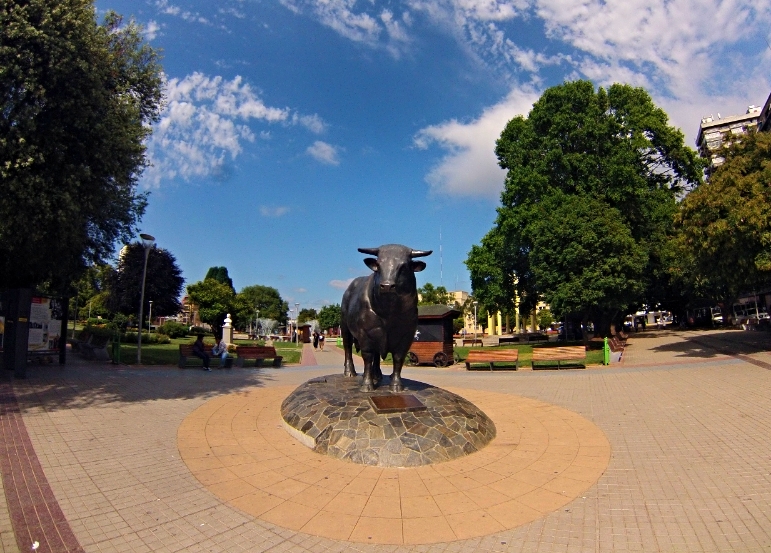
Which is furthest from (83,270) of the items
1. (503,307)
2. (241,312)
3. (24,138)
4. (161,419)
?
(241,312)

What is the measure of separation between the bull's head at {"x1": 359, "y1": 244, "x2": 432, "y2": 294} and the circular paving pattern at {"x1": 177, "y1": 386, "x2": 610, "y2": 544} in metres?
2.55

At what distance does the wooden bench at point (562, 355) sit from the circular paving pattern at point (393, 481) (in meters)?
10.6

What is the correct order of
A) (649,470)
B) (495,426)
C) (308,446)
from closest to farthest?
(649,470) → (308,446) → (495,426)

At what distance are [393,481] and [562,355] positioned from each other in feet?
47.9

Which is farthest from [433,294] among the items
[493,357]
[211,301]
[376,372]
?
[376,372]

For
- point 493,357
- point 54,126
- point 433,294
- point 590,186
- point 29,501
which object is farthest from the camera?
point 433,294

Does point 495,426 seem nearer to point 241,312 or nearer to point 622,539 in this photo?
point 622,539

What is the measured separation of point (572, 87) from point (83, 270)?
29144mm

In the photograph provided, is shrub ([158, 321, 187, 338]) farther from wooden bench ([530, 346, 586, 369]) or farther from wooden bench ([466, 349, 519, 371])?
wooden bench ([530, 346, 586, 369])

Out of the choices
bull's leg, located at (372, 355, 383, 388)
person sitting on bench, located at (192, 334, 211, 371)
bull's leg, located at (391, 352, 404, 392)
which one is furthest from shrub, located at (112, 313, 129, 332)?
bull's leg, located at (391, 352, 404, 392)

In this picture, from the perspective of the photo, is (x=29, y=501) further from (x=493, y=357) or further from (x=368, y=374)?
(x=493, y=357)

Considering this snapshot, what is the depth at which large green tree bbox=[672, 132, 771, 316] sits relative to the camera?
55.9 feet

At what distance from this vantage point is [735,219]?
56.3 ft

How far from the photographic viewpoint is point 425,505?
16.2 feet
